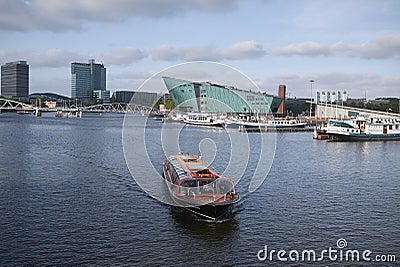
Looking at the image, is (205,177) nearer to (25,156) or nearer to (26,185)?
(26,185)

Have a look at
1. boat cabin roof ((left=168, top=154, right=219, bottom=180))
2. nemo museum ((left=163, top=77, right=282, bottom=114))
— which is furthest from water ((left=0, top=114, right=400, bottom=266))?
nemo museum ((left=163, top=77, right=282, bottom=114))

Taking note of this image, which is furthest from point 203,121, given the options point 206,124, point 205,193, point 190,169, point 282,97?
point 205,193

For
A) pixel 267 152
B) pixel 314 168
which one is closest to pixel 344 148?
pixel 267 152

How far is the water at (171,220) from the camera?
19.0 m

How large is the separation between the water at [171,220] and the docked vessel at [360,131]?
3967 centimetres

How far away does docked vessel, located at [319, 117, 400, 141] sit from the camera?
78.7m

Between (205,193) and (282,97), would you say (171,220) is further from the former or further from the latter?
(282,97)

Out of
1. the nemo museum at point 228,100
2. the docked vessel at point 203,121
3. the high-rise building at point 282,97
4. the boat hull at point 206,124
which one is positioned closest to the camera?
the boat hull at point 206,124

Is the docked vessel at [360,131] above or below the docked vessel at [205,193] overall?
above

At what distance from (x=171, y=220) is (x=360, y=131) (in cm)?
6480

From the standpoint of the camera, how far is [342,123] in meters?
80.7

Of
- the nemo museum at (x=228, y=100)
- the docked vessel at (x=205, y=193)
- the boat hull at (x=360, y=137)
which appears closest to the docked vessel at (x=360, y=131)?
the boat hull at (x=360, y=137)

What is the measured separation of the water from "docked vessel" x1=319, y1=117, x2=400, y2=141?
39.7 metres

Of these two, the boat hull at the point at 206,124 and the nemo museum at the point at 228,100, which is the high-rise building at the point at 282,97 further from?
the boat hull at the point at 206,124
